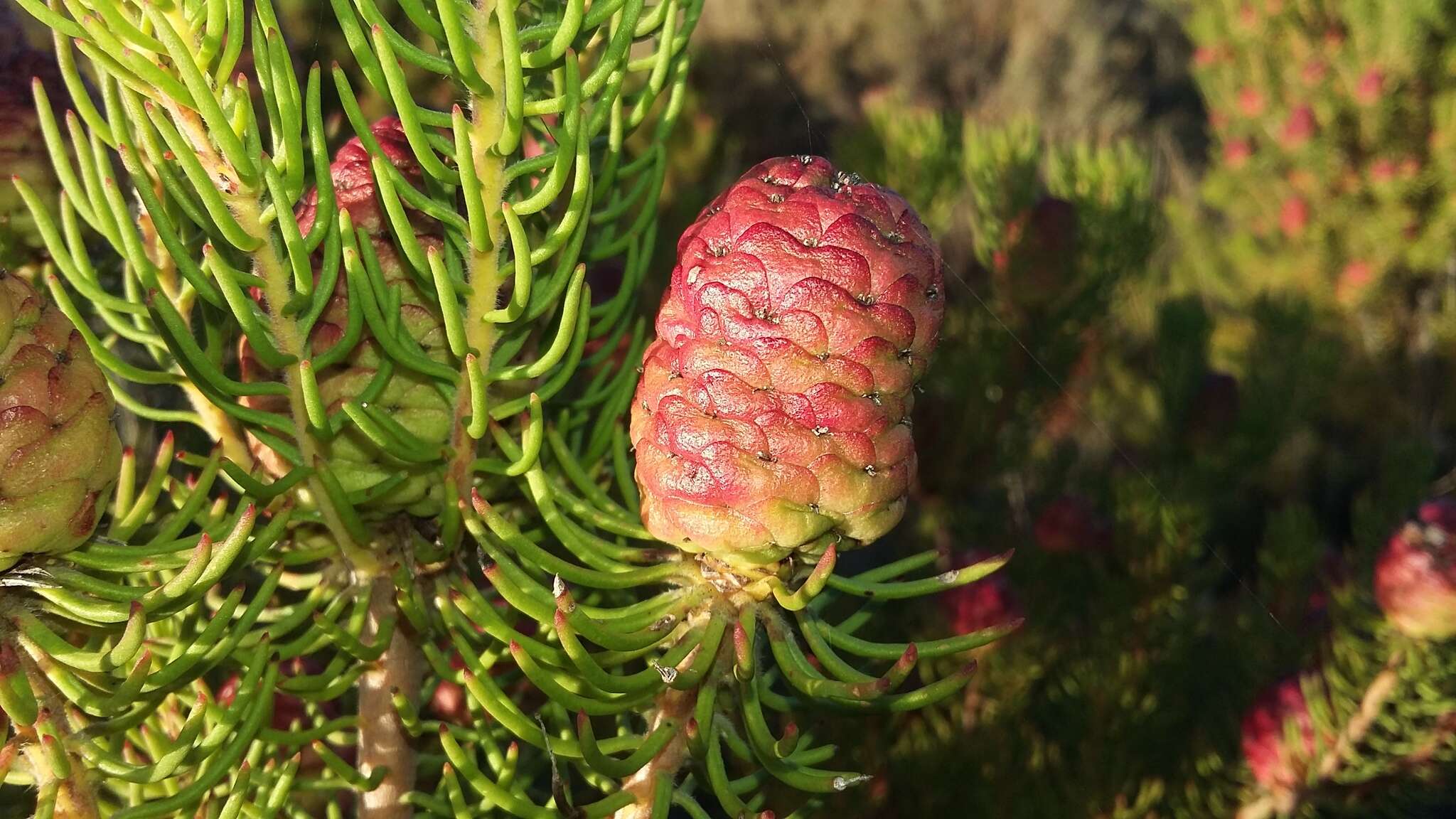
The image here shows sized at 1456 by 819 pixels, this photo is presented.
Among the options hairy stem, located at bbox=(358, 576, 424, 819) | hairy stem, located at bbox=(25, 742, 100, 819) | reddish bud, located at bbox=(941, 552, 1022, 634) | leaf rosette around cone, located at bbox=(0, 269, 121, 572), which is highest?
leaf rosette around cone, located at bbox=(0, 269, 121, 572)

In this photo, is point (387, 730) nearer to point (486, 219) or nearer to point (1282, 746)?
point (486, 219)

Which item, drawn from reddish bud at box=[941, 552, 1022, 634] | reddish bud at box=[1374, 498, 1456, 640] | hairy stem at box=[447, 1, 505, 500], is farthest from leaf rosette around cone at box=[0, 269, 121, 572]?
reddish bud at box=[1374, 498, 1456, 640]

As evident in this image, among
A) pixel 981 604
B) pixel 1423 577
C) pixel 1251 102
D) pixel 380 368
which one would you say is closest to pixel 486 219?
pixel 380 368

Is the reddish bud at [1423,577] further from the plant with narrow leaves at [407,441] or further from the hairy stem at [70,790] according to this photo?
the hairy stem at [70,790]

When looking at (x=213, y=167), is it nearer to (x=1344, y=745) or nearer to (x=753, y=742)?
(x=753, y=742)

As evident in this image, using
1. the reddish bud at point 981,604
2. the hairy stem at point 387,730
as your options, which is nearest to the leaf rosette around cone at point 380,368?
the hairy stem at point 387,730

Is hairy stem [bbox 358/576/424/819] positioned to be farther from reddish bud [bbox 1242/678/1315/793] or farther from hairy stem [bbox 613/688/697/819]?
reddish bud [bbox 1242/678/1315/793]

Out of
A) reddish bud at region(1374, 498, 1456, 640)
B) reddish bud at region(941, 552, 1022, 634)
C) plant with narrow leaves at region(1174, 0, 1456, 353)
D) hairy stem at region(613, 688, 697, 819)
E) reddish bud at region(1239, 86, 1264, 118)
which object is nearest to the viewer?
hairy stem at region(613, 688, 697, 819)

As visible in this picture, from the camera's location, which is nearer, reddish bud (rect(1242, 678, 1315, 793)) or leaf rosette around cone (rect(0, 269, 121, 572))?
leaf rosette around cone (rect(0, 269, 121, 572))

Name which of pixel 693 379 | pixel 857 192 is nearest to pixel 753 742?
pixel 693 379
